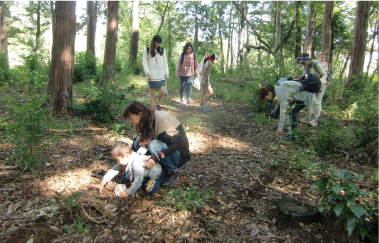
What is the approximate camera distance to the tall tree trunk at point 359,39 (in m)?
7.60

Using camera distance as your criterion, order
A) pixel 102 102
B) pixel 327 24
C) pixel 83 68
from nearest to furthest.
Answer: pixel 102 102, pixel 327 24, pixel 83 68

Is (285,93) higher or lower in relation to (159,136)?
higher

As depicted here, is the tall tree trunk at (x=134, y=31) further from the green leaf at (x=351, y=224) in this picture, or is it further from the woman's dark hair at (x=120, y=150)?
the green leaf at (x=351, y=224)

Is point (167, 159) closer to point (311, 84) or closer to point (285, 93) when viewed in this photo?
point (285, 93)

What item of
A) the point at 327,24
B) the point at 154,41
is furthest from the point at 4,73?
the point at 327,24

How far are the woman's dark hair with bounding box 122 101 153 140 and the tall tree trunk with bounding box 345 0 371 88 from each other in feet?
24.7

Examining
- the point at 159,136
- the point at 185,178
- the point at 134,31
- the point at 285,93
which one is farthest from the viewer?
the point at 134,31

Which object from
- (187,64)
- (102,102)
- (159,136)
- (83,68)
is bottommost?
(159,136)

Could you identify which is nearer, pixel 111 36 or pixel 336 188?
pixel 336 188

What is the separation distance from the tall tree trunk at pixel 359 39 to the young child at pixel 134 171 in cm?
758

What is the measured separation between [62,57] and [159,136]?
3.58m

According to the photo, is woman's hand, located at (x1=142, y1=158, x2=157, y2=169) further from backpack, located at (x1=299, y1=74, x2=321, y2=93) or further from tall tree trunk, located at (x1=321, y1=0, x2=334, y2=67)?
tall tree trunk, located at (x1=321, y1=0, x2=334, y2=67)

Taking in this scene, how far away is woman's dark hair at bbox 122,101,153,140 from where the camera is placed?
2.82 m

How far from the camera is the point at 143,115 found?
286 cm
